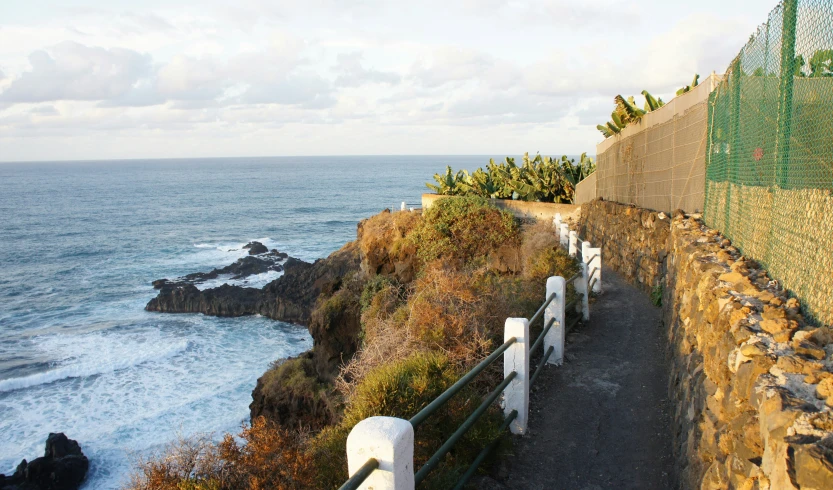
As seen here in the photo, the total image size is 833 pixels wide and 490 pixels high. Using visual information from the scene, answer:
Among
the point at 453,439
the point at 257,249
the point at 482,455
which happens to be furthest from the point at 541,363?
the point at 257,249

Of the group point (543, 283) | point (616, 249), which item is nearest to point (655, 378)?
point (543, 283)

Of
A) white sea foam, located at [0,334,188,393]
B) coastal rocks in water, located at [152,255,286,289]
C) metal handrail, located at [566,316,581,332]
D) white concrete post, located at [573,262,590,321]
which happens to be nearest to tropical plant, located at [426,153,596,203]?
white sea foam, located at [0,334,188,393]

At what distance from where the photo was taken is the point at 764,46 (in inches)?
194

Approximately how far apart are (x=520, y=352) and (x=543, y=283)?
541cm

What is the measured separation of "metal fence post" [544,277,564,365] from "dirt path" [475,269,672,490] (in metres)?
0.21

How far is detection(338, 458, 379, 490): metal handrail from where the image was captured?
252 centimetres

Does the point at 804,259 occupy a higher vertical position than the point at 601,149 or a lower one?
lower

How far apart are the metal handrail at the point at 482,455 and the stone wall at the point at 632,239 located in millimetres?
5782

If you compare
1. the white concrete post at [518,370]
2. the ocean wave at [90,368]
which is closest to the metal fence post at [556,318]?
the white concrete post at [518,370]

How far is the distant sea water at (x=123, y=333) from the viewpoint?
723 inches

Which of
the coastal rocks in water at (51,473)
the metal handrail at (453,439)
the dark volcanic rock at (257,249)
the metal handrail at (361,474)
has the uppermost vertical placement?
the metal handrail at (361,474)

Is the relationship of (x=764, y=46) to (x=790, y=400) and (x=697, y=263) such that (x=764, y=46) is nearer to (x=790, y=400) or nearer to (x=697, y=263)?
(x=697, y=263)

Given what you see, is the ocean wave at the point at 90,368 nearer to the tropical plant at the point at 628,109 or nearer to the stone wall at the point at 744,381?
the tropical plant at the point at 628,109

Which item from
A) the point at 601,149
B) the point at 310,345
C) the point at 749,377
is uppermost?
the point at 601,149
